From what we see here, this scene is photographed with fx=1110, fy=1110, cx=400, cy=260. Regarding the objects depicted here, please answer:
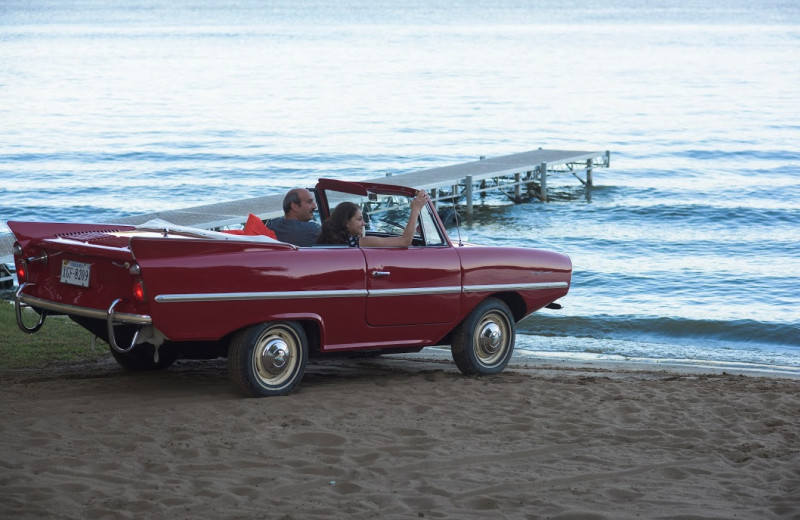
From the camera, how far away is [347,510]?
5.67m

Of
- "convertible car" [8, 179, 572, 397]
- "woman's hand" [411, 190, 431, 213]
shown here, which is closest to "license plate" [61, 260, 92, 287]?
"convertible car" [8, 179, 572, 397]

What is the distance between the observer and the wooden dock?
18.9 m

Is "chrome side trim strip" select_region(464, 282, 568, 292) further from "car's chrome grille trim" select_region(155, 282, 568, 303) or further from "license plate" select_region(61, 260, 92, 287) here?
"license plate" select_region(61, 260, 92, 287)

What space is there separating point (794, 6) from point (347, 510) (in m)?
199

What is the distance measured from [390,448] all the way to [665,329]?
9.29 m

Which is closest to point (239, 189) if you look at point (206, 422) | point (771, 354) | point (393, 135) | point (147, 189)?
point (147, 189)

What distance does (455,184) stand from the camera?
1015 inches

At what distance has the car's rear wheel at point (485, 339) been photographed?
29.7 ft

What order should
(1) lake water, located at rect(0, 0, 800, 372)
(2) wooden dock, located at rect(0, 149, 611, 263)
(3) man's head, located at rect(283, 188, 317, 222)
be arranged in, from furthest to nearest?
1. (2) wooden dock, located at rect(0, 149, 611, 263)
2. (1) lake water, located at rect(0, 0, 800, 372)
3. (3) man's head, located at rect(283, 188, 317, 222)

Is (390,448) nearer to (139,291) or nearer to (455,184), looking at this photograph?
(139,291)

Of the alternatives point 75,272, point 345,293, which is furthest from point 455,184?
point 75,272

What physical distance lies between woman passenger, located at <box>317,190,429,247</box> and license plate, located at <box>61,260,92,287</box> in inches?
73.9

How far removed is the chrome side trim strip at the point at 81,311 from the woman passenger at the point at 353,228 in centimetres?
183

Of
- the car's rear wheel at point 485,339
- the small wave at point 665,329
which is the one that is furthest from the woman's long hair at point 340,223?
the small wave at point 665,329
